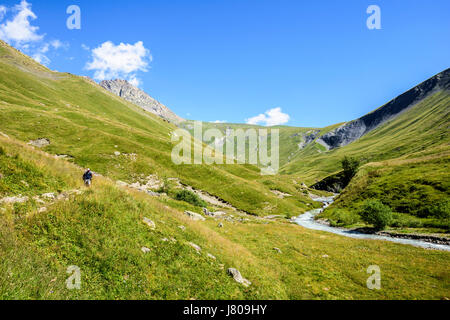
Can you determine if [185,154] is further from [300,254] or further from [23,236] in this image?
A: [23,236]

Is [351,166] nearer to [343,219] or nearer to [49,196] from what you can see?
[343,219]

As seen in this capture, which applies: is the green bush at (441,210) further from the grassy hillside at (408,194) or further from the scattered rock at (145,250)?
the scattered rock at (145,250)

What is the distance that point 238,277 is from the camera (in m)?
15.2

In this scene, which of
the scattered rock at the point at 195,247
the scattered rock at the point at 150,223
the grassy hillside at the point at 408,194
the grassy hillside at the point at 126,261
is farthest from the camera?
the grassy hillside at the point at 408,194

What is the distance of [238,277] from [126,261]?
797cm

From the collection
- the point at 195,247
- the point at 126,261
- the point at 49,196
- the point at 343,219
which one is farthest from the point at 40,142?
the point at 343,219

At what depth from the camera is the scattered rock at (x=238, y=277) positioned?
1497 cm

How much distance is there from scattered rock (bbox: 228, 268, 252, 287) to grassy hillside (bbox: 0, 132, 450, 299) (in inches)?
19.1

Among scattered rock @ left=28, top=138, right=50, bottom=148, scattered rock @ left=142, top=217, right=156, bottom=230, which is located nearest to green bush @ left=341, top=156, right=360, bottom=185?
scattered rock @ left=142, top=217, right=156, bottom=230

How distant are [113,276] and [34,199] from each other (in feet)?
26.6

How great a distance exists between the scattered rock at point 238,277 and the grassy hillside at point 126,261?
1.59 ft

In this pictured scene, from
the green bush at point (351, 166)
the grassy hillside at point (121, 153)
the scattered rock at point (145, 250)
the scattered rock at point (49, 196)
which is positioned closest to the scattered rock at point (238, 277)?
the scattered rock at point (145, 250)

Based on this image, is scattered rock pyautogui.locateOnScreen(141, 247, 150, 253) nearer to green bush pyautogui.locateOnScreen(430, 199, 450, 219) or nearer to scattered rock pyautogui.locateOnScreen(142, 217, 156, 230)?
scattered rock pyautogui.locateOnScreen(142, 217, 156, 230)

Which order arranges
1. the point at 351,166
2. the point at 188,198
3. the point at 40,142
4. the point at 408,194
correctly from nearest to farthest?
the point at 188,198
the point at 40,142
the point at 408,194
the point at 351,166
